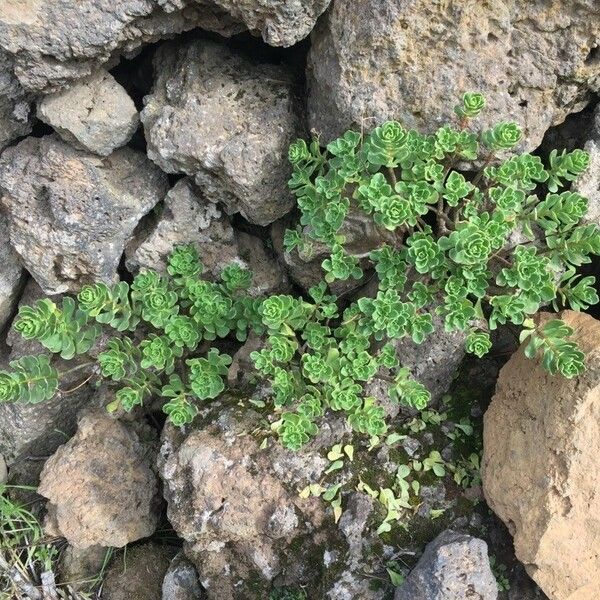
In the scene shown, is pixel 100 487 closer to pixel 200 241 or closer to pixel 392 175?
pixel 200 241

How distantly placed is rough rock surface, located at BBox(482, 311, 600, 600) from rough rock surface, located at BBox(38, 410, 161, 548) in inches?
80.4

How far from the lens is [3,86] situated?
3289 millimetres

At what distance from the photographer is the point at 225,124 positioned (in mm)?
3332

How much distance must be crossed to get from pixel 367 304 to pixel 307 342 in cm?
38

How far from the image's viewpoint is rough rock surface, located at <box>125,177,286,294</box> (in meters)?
3.60

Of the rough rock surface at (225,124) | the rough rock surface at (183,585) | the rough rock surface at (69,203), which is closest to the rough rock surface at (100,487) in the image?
the rough rock surface at (183,585)

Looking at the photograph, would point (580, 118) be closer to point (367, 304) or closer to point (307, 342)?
point (367, 304)

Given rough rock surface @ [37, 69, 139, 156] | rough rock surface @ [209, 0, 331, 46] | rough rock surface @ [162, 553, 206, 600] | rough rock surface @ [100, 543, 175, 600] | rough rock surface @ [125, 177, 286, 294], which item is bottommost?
rough rock surface @ [100, 543, 175, 600]

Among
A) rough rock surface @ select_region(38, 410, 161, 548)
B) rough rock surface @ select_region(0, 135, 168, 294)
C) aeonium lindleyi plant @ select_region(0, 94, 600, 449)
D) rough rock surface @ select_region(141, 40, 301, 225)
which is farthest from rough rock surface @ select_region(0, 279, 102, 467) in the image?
rough rock surface @ select_region(141, 40, 301, 225)

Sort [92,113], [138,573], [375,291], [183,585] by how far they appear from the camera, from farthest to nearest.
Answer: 1. [138,573]
2. [183,585]
3. [375,291]
4. [92,113]

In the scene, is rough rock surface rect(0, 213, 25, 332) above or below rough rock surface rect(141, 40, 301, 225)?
below

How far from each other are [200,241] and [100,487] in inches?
60.4

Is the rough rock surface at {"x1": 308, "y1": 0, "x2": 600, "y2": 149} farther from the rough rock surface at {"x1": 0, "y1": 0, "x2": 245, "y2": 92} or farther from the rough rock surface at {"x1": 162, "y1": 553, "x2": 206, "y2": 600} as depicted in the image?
the rough rock surface at {"x1": 162, "y1": 553, "x2": 206, "y2": 600}

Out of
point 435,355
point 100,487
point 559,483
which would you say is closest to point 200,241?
point 435,355
